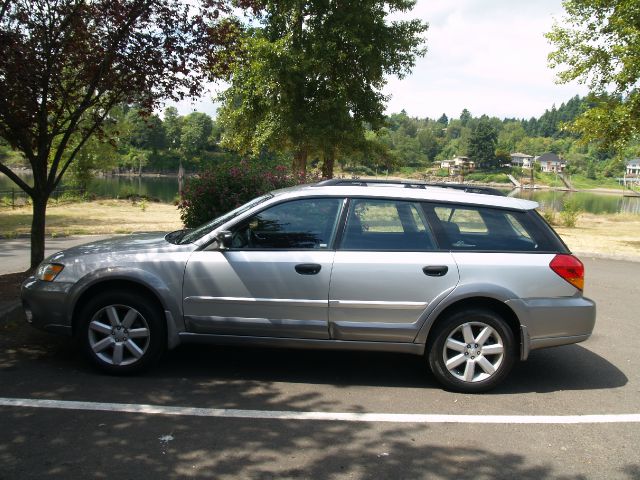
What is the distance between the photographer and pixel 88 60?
23.5ft

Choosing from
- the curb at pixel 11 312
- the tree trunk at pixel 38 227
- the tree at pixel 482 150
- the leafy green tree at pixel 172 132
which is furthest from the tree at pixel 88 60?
the leafy green tree at pixel 172 132

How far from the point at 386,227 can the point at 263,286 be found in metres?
1.20

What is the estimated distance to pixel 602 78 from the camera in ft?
57.0

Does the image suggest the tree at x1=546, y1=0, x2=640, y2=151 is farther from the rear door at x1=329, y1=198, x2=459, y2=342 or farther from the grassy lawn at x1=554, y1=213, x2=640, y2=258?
the rear door at x1=329, y1=198, x2=459, y2=342

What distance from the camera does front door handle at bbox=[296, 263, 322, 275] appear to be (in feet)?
15.0

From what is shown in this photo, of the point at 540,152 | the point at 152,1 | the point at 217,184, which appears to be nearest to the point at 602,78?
the point at 217,184

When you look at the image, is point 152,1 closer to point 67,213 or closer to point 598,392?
point 598,392

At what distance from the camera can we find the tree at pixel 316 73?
19.8 m

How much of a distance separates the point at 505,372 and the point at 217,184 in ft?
22.2

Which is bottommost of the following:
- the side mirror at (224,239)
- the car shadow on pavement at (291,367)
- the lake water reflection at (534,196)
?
the car shadow on pavement at (291,367)

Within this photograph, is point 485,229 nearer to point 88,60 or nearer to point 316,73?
point 88,60

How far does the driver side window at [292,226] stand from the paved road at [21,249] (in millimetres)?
7167

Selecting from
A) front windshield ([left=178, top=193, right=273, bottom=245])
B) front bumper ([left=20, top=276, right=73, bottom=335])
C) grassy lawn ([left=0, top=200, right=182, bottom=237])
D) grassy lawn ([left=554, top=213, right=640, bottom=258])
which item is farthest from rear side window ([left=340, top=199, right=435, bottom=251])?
grassy lawn ([left=0, top=200, right=182, bottom=237])

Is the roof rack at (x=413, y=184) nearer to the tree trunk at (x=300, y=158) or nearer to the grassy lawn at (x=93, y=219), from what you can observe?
the grassy lawn at (x=93, y=219)
